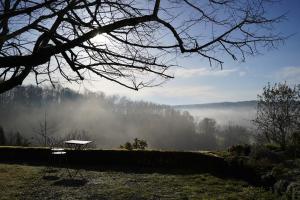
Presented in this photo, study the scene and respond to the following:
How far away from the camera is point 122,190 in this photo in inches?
401

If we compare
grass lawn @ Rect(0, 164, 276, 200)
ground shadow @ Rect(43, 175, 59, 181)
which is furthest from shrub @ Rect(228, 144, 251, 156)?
ground shadow @ Rect(43, 175, 59, 181)

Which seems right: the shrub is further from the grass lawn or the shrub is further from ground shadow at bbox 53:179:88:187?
ground shadow at bbox 53:179:88:187

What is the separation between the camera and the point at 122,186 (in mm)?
10836

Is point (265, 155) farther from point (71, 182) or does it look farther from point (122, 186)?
point (71, 182)

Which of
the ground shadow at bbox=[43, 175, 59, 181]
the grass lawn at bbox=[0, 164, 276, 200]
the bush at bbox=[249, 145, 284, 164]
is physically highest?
the bush at bbox=[249, 145, 284, 164]

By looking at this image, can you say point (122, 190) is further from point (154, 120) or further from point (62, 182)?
point (154, 120)

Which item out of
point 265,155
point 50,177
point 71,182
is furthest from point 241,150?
point 50,177

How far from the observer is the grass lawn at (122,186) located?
947 cm

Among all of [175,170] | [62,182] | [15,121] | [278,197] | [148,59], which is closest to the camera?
[148,59]

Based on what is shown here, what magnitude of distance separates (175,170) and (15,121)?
94139mm

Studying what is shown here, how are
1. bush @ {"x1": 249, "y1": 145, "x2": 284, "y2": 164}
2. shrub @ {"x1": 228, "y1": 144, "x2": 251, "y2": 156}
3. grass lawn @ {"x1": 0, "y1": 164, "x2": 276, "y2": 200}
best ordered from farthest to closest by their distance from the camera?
shrub @ {"x1": 228, "y1": 144, "x2": 251, "y2": 156}
bush @ {"x1": 249, "y1": 145, "x2": 284, "y2": 164}
grass lawn @ {"x1": 0, "y1": 164, "x2": 276, "y2": 200}

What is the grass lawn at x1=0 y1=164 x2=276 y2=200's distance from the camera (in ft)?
31.1

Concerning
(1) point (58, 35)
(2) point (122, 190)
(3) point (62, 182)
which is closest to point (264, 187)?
(2) point (122, 190)

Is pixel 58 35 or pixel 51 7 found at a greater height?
pixel 51 7
